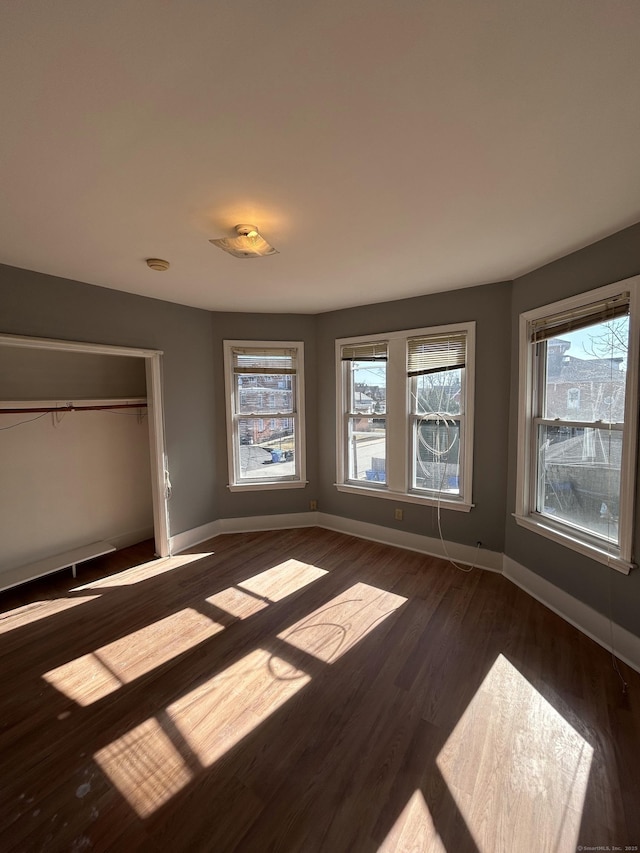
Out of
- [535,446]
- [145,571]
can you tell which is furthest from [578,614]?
[145,571]

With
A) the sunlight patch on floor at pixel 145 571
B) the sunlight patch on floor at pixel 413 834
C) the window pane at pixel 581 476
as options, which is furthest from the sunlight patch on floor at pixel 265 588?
the window pane at pixel 581 476

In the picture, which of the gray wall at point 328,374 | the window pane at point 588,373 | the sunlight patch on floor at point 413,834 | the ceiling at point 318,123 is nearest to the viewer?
the ceiling at point 318,123

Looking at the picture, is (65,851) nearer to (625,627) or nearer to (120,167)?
(120,167)

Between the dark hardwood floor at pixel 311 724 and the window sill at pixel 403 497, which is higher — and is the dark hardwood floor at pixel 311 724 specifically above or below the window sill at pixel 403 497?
below

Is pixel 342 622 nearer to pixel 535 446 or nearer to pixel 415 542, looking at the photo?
pixel 415 542

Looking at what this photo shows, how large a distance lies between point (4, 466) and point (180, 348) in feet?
6.01

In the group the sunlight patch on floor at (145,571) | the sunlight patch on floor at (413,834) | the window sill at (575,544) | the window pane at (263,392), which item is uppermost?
the window pane at (263,392)

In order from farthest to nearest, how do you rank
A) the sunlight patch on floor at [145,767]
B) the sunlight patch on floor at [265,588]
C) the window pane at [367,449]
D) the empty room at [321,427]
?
1. the window pane at [367,449]
2. the sunlight patch on floor at [265,588]
3. the sunlight patch on floor at [145,767]
4. the empty room at [321,427]

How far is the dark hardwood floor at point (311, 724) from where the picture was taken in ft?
4.33

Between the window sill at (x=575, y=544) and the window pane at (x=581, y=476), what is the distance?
4.5 inches

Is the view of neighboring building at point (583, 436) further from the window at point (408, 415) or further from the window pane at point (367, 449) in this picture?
the window pane at point (367, 449)

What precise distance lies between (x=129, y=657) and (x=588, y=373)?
3502 millimetres

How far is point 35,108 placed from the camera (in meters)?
1.14

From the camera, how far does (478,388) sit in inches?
125
